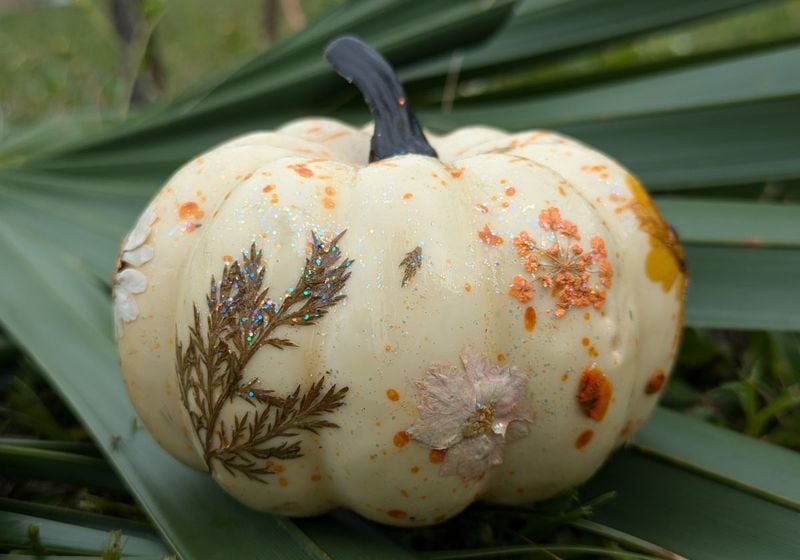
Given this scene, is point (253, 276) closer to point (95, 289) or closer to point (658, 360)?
point (658, 360)

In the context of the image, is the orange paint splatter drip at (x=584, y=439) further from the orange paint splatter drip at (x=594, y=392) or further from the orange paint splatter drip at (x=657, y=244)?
the orange paint splatter drip at (x=657, y=244)

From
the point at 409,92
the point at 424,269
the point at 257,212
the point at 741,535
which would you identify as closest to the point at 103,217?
the point at 409,92

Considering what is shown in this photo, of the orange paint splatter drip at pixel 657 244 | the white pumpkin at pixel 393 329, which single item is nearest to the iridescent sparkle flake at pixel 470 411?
the white pumpkin at pixel 393 329

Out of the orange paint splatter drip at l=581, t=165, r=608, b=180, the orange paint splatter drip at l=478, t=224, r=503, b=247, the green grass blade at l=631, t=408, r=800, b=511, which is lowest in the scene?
the green grass blade at l=631, t=408, r=800, b=511

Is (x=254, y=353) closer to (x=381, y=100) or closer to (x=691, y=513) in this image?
(x=381, y=100)

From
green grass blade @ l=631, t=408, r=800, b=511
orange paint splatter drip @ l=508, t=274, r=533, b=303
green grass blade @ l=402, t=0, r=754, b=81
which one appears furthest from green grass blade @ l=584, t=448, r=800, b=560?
green grass blade @ l=402, t=0, r=754, b=81

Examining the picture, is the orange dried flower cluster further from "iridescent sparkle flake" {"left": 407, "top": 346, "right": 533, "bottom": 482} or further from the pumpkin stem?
the pumpkin stem
